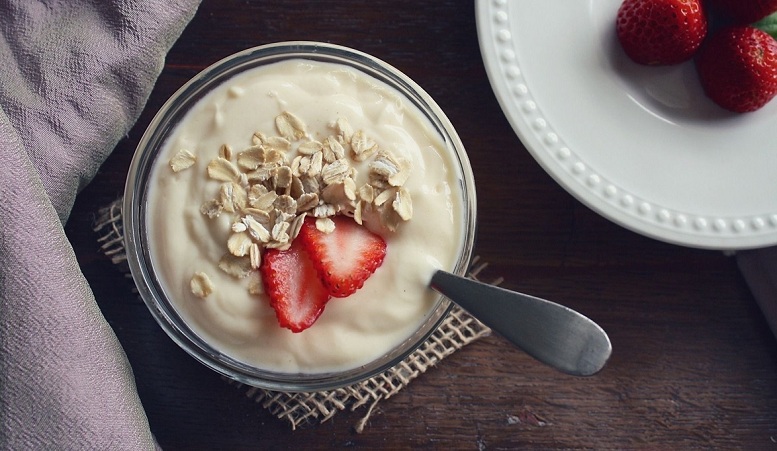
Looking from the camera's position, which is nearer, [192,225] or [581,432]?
[192,225]

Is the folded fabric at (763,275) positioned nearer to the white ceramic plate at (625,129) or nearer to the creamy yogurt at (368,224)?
the white ceramic plate at (625,129)

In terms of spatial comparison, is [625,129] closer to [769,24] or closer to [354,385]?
[769,24]

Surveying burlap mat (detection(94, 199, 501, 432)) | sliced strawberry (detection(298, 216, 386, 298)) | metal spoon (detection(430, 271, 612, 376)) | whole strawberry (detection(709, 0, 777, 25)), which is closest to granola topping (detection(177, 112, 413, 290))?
sliced strawberry (detection(298, 216, 386, 298))

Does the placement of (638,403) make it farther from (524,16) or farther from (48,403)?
(48,403)

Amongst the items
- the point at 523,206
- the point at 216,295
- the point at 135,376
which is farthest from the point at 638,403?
the point at 135,376

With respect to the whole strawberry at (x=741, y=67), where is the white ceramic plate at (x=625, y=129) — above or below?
below

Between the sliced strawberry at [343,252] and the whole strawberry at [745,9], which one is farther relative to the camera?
the whole strawberry at [745,9]

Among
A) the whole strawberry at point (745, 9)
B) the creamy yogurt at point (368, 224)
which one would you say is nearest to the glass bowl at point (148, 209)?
the creamy yogurt at point (368, 224)
